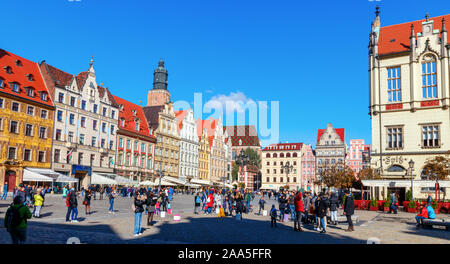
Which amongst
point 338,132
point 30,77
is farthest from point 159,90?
point 30,77

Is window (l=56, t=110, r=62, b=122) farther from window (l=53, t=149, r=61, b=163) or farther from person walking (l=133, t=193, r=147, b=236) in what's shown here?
person walking (l=133, t=193, r=147, b=236)

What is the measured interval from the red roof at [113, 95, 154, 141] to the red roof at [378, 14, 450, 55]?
4046cm

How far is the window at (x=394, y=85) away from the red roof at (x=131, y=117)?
40.2 metres

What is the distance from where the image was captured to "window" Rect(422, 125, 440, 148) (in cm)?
4019

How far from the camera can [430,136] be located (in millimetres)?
40406

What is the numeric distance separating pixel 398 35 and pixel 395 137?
1251 centimetres

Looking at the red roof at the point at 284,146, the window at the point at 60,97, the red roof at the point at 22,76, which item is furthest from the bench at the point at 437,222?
the red roof at the point at 284,146

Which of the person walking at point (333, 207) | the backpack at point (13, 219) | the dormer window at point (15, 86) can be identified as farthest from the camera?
the dormer window at point (15, 86)

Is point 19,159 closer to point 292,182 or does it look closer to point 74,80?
point 74,80

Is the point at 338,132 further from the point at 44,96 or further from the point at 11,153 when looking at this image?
the point at 11,153

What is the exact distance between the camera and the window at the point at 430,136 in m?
40.2

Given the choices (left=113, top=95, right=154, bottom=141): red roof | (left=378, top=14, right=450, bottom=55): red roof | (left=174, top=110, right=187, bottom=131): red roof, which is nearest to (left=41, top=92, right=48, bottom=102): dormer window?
(left=113, top=95, right=154, bottom=141): red roof

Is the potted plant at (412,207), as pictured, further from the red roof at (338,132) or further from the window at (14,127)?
the red roof at (338,132)
